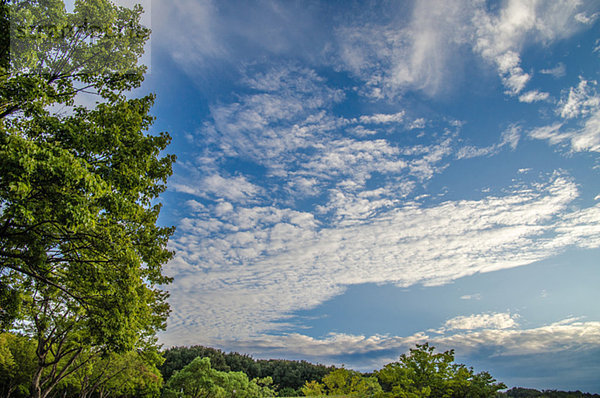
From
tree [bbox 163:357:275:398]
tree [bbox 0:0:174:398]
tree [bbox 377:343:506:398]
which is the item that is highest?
tree [bbox 0:0:174:398]

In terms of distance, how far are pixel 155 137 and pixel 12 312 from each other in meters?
9.58

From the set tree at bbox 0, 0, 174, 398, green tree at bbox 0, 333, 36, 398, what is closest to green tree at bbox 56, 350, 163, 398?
green tree at bbox 0, 333, 36, 398

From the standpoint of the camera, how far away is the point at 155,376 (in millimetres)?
29672

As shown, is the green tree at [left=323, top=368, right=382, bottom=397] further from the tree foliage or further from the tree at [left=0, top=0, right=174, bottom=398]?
the tree foliage

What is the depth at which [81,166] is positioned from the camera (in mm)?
7859

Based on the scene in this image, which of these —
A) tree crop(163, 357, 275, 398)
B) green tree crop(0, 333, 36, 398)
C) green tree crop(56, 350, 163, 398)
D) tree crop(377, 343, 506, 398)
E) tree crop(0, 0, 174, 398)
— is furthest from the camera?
tree crop(163, 357, 275, 398)

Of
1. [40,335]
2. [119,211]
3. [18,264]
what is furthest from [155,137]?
[40,335]

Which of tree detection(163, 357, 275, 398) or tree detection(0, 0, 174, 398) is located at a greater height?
tree detection(0, 0, 174, 398)

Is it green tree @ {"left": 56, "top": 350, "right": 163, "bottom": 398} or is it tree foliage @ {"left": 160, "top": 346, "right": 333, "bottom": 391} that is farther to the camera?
tree foliage @ {"left": 160, "top": 346, "right": 333, "bottom": 391}

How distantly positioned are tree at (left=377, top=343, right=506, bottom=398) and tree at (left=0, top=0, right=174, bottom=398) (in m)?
16.1

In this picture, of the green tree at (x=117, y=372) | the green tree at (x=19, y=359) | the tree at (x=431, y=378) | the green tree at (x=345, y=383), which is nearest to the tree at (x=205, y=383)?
the green tree at (x=117, y=372)

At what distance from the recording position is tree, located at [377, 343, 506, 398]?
65.2 ft

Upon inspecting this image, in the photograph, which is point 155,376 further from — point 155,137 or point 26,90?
point 26,90

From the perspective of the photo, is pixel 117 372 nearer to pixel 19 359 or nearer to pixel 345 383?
pixel 19 359
